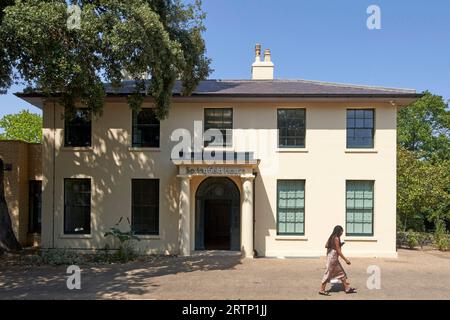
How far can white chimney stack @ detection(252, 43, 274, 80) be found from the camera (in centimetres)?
2188

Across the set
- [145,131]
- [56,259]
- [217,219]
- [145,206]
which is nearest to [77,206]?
[145,206]

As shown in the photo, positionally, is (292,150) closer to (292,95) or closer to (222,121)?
(292,95)

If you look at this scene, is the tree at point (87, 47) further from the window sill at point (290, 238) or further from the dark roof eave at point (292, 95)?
the window sill at point (290, 238)

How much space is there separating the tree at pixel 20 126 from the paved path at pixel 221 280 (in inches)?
1779

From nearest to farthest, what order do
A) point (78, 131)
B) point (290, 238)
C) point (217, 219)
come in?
point (290, 238), point (78, 131), point (217, 219)

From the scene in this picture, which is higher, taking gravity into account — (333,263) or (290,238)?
(333,263)

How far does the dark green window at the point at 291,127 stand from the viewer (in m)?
17.9

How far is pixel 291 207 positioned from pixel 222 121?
4.42 meters

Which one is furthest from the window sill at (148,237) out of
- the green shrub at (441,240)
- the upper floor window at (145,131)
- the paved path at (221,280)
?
the green shrub at (441,240)

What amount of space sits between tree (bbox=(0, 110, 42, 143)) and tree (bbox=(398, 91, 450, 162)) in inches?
1687

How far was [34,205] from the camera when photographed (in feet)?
67.5

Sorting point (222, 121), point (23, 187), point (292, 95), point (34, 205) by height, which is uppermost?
point (292, 95)

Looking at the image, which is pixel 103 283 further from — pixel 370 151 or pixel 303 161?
pixel 370 151

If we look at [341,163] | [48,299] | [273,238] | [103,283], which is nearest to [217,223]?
[273,238]
